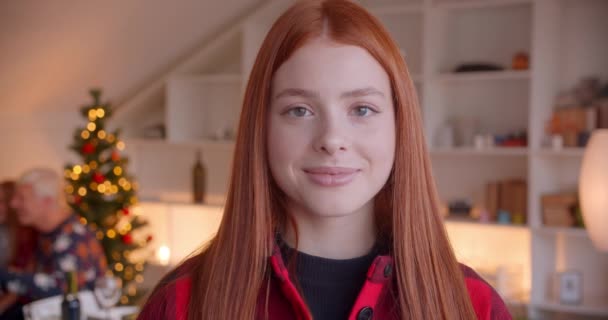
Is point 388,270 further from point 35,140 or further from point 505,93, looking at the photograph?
point 35,140

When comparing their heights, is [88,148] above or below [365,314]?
above

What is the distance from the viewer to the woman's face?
39.4 inches

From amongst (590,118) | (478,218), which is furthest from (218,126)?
(590,118)

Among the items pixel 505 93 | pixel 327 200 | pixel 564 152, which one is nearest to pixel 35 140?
pixel 505 93

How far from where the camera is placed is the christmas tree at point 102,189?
441 centimetres

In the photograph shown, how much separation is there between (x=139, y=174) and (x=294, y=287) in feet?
15.2

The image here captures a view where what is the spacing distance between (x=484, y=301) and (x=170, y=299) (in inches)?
18.8

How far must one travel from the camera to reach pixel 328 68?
998mm

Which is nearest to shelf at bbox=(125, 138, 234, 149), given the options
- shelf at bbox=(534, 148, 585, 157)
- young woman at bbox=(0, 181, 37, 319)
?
young woman at bbox=(0, 181, 37, 319)

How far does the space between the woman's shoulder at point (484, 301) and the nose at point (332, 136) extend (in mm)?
300

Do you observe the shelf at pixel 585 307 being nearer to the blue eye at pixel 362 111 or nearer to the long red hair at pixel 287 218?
the long red hair at pixel 287 218

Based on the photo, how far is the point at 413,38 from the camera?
14.4ft

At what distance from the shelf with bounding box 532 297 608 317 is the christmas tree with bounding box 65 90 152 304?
8.27 feet

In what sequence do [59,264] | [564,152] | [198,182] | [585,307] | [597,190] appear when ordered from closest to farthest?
[597,190] → [59,264] → [564,152] → [585,307] → [198,182]
